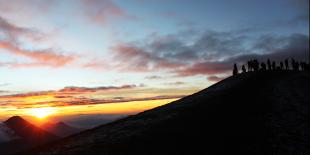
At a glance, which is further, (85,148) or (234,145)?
(85,148)

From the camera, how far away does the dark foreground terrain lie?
977 inches

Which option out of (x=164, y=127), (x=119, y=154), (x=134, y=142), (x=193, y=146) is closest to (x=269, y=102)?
(x=164, y=127)

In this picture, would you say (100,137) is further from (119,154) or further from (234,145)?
(234,145)

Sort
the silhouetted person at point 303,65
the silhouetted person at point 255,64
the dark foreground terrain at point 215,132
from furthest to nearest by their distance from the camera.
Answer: the silhouetted person at point 303,65 → the silhouetted person at point 255,64 → the dark foreground terrain at point 215,132

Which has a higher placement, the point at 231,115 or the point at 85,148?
the point at 231,115

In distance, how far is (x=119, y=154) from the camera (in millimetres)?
24281

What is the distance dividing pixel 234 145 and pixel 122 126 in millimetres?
14265

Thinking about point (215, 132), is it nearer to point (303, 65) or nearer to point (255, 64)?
point (255, 64)

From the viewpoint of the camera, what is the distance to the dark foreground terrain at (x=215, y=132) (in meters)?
24.8

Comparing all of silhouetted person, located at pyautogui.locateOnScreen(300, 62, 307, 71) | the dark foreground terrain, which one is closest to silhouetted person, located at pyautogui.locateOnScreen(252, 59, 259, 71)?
silhouetted person, located at pyautogui.locateOnScreen(300, 62, 307, 71)

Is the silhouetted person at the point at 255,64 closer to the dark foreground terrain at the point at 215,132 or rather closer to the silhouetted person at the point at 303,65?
the silhouetted person at the point at 303,65

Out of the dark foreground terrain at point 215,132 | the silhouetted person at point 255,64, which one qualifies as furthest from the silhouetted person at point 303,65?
the dark foreground terrain at point 215,132

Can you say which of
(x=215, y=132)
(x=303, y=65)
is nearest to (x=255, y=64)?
(x=303, y=65)

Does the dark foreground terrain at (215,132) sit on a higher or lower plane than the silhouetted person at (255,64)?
lower
